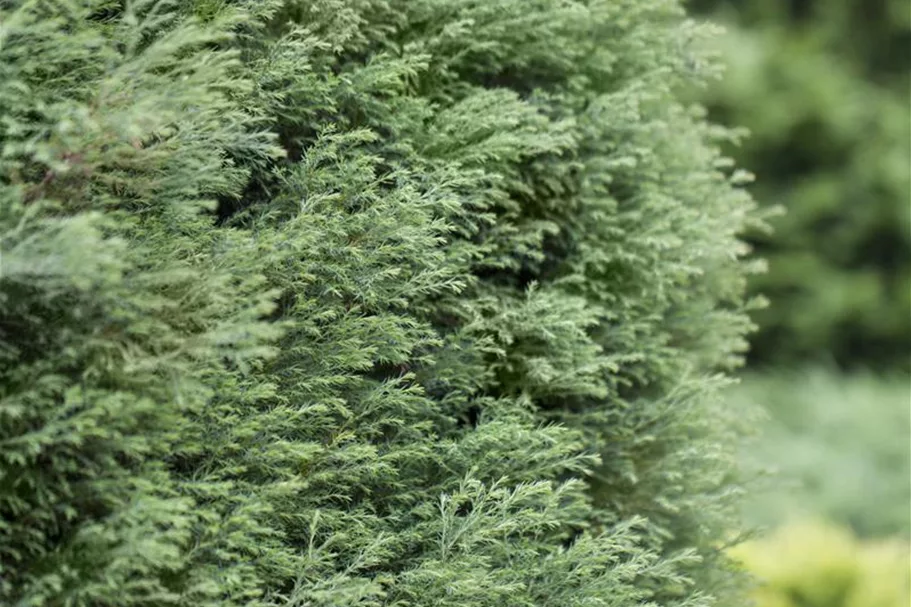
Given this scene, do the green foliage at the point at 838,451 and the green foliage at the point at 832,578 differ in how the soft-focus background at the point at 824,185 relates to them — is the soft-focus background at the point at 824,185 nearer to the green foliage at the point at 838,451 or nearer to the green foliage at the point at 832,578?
the green foliage at the point at 838,451

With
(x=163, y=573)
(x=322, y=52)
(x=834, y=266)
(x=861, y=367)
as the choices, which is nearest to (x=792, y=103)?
(x=834, y=266)

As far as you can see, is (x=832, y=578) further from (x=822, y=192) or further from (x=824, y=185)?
(x=824, y=185)

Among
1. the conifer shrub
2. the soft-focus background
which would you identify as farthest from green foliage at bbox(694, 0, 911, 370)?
the conifer shrub

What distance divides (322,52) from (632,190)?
1.14 metres

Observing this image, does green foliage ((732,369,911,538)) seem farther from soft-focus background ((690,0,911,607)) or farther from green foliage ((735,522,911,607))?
green foliage ((735,522,911,607))

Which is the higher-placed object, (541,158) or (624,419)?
(541,158)

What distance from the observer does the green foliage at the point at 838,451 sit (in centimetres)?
797

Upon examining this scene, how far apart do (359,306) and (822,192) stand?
9.70 m

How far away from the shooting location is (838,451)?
8719 millimetres

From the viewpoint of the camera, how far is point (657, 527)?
304 centimetres

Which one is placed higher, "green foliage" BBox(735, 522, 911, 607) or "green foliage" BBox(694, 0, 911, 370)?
"green foliage" BBox(735, 522, 911, 607)

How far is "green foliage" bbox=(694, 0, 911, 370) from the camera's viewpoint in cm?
1107

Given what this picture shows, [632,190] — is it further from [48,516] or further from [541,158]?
[48,516]

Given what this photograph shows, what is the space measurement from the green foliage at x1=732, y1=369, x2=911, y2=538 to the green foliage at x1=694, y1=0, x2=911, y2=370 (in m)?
1.22
